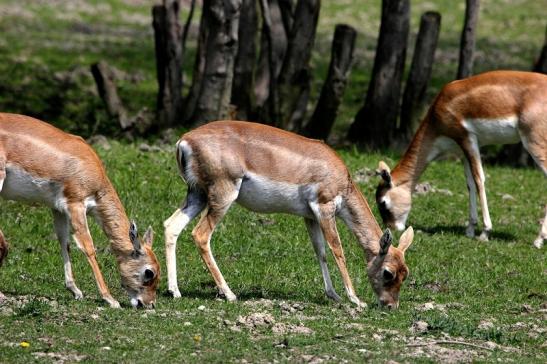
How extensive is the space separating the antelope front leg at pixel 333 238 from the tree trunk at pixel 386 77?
28.5 ft

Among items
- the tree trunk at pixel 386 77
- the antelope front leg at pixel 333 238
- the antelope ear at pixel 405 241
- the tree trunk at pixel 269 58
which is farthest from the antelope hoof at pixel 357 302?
the tree trunk at pixel 269 58

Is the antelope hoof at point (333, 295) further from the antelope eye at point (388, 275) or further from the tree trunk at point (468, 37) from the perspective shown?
the tree trunk at point (468, 37)

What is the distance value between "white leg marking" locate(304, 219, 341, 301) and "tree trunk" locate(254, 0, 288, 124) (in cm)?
838

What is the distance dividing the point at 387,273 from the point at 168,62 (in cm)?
1008

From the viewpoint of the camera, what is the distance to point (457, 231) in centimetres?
1521

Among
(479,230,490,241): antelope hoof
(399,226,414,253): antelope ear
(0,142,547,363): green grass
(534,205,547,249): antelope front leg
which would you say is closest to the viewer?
(0,142,547,363): green grass

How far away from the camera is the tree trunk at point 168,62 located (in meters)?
20.2

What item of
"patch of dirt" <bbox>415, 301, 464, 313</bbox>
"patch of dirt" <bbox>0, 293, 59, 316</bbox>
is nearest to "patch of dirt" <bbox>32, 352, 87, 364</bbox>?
"patch of dirt" <bbox>0, 293, 59, 316</bbox>

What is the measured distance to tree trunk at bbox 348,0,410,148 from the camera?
20.0 meters

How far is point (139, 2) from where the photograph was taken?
35844 millimetres

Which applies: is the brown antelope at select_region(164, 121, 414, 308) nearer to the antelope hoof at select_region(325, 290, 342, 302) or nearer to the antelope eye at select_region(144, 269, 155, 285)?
the antelope hoof at select_region(325, 290, 342, 302)

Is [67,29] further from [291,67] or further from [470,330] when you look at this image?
[470,330]

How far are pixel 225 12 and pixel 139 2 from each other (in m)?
18.3

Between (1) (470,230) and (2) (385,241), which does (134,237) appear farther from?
(1) (470,230)
